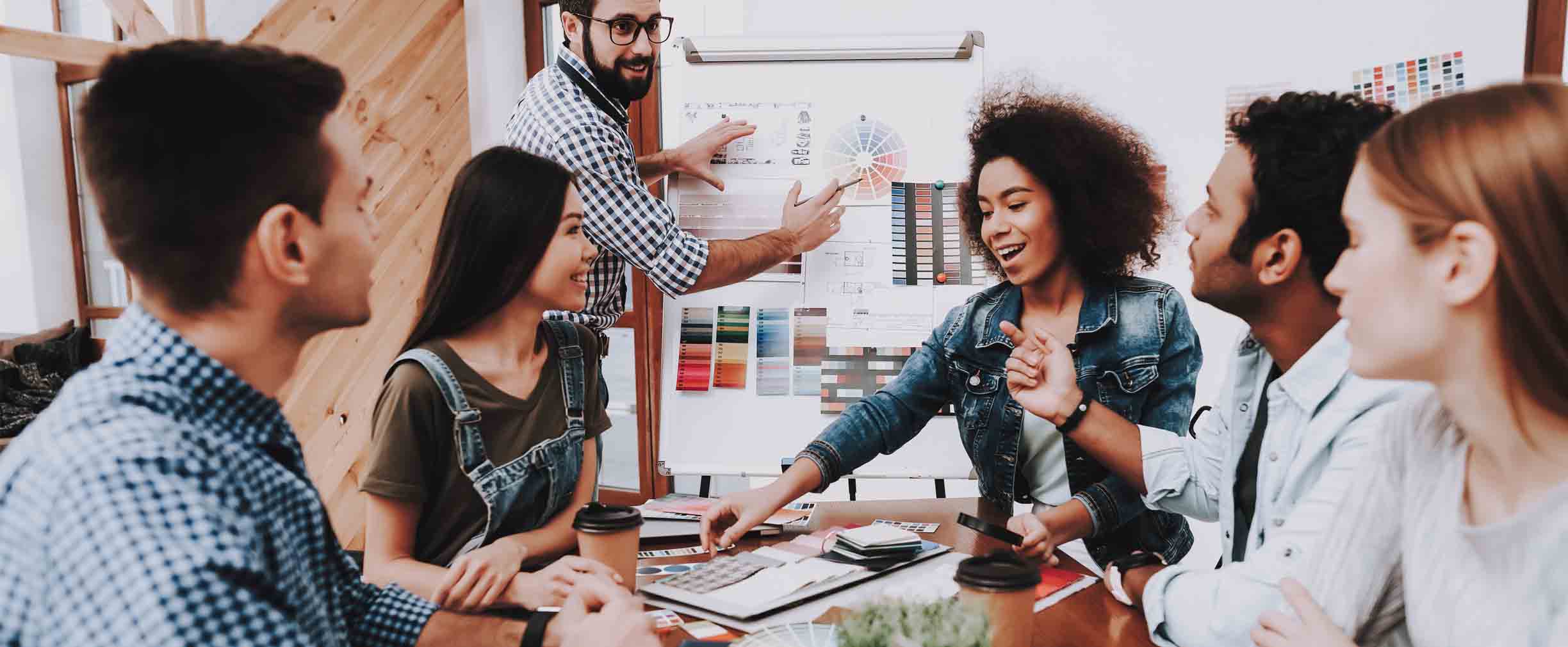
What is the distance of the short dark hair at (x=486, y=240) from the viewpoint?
1.45 metres

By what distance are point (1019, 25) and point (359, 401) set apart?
269 centimetres

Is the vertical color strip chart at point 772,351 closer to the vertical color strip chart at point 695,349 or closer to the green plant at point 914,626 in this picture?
the vertical color strip chart at point 695,349

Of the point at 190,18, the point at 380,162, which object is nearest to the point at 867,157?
the point at 380,162

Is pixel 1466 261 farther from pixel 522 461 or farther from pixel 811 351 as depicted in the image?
pixel 811 351

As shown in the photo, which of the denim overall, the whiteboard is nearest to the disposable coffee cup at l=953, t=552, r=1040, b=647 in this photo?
the denim overall

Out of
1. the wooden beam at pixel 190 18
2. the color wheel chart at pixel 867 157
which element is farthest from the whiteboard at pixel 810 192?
the wooden beam at pixel 190 18

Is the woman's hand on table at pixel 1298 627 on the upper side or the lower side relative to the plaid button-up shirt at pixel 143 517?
lower

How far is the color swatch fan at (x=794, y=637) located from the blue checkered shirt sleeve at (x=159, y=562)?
0.52 m

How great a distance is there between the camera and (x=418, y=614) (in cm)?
100

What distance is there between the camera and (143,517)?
0.58 m

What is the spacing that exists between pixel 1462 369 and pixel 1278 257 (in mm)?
485

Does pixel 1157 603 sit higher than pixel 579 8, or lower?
lower

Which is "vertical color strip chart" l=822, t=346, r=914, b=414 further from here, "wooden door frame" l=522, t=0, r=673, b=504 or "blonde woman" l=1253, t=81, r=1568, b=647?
"blonde woman" l=1253, t=81, r=1568, b=647

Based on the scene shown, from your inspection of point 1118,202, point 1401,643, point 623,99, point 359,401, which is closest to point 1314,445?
point 1401,643
